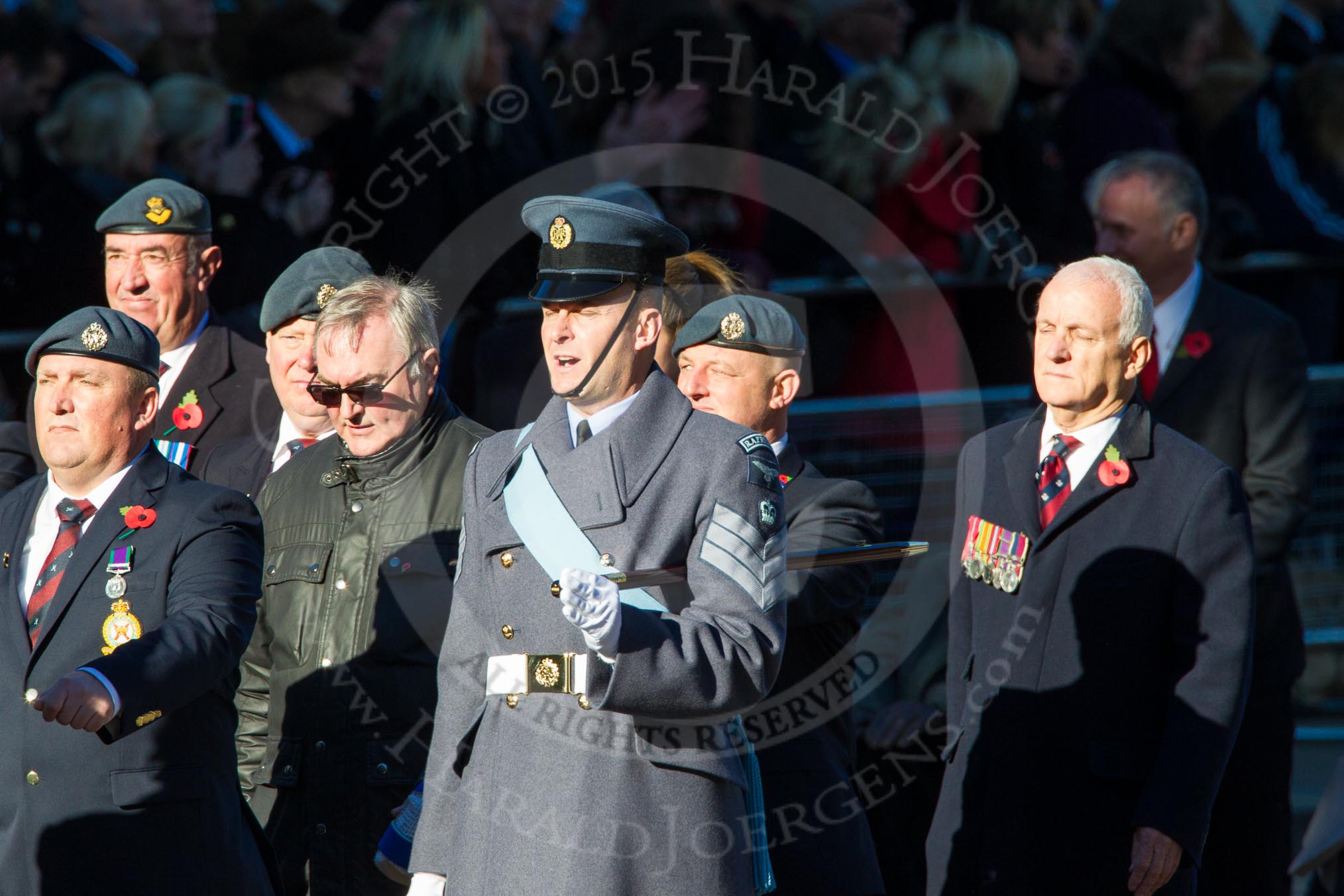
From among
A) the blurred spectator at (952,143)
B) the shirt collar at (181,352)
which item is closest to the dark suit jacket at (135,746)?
the shirt collar at (181,352)

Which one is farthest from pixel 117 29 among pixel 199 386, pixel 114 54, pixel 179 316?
pixel 199 386

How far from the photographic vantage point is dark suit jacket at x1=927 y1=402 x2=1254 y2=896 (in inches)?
164

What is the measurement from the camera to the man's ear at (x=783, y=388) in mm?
4941

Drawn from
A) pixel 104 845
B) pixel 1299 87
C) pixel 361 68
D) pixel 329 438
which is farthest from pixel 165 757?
pixel 1299 87

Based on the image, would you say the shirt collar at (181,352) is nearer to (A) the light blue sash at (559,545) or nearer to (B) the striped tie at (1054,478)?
(A) the light blue sash at (559,545)

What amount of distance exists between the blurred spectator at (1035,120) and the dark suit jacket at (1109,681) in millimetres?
3722

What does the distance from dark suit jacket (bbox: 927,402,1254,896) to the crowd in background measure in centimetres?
318

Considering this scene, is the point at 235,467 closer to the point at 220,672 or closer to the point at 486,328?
the point at 220,672

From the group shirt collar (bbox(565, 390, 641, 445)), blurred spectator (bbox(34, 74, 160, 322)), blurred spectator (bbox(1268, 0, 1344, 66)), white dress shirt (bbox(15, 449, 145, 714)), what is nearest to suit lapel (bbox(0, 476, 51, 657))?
white dress shirt (bbox(15, 449, 145, 714))

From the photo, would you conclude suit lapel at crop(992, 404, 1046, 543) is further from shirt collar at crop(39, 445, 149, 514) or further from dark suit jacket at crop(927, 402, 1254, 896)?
shirt collar at crop(39, 445, 149, 514)

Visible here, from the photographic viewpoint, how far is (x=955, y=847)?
4.48 m

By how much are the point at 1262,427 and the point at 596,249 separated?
294cm

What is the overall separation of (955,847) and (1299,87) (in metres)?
5.83

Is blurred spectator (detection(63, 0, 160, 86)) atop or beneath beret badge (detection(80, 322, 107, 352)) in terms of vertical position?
atop
